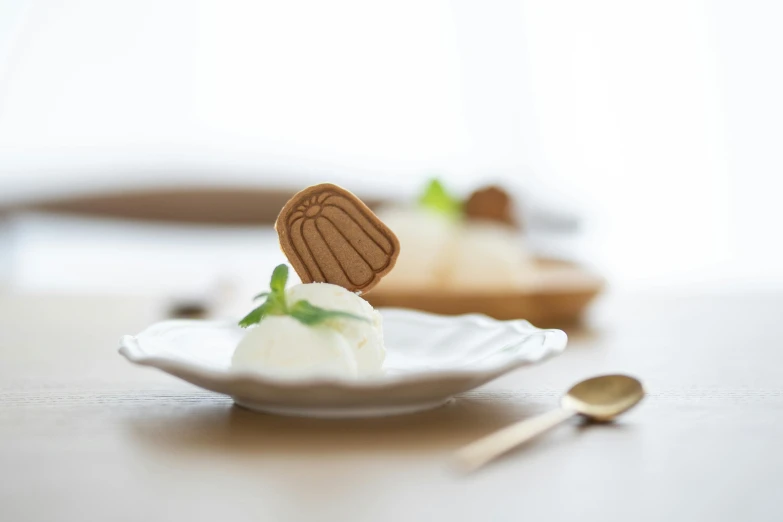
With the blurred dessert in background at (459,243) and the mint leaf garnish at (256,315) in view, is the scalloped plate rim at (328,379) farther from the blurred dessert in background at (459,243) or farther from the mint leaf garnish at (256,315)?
the blurred dessert in background at (459,243)

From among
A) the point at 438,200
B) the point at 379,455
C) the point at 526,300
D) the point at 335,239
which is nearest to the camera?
the point at 379,455

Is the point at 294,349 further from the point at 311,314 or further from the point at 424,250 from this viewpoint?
the point at 424,250

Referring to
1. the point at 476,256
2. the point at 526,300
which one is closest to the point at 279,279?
the point at 526,300

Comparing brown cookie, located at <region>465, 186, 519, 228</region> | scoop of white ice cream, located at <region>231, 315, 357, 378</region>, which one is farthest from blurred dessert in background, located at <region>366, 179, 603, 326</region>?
scoop of white ice cream, located at <region>231, 315, 357, 378</region>

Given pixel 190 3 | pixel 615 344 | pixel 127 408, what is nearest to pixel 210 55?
pixel 190 3

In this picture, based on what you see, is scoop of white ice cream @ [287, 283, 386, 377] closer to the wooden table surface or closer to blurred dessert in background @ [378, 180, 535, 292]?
Result: the wooden table surface

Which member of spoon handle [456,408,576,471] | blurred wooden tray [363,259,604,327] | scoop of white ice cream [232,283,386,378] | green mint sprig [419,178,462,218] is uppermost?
green mint sprig [419,178,462,218]
